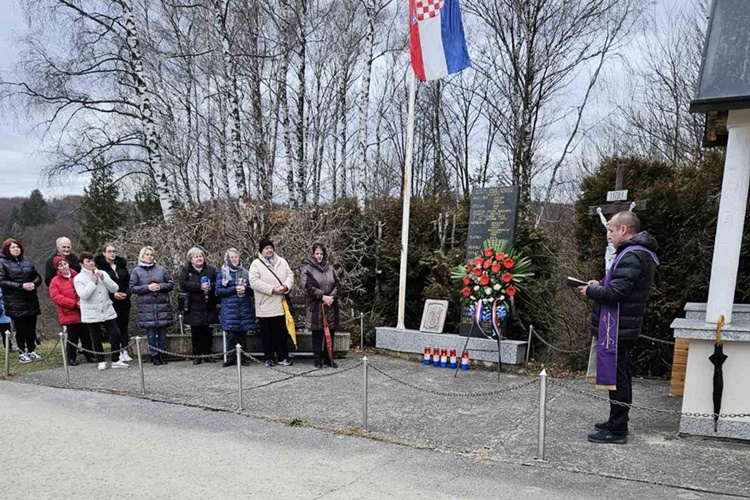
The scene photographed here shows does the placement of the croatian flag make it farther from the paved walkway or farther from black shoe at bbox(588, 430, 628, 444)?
black shoe at bbox(588, 430, 628, 444)

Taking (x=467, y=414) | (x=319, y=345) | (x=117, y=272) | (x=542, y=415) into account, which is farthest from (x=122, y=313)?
(x=542, y=415)

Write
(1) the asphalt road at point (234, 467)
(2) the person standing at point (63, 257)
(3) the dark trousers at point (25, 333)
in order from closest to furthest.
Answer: (1) the asphalt road at point (234, 467)
(2) the person standing at point (63, 257)
(3) the dark trousers at point (25, 333)

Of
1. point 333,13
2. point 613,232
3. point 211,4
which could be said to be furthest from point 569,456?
point 333,13

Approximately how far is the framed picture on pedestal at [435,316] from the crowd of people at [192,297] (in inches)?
73.1

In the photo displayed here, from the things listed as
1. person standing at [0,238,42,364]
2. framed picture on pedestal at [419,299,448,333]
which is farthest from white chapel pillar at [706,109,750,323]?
person standing at [0,238,42,364]

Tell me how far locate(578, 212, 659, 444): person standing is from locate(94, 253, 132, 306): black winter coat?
722cm

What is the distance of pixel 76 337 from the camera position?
9195 millimetres

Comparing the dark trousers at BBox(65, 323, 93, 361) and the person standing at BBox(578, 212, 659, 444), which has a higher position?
the person standing at BBox(578, 212, 659, 444)

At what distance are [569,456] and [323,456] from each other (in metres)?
2.15

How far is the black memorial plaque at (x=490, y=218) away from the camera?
9359 mm

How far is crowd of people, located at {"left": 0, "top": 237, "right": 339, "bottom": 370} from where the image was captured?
339 inches

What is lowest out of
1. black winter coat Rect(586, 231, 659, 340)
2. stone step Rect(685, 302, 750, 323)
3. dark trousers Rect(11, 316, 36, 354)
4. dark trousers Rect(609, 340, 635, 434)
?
dark trousers Rect(11, 316, 36, 354)

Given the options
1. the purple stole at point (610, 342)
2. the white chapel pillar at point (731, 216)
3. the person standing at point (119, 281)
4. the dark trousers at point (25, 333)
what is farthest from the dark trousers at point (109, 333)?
the white chapel pillar at point (731, 216)

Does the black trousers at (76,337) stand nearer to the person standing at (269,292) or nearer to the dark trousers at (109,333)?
the dark trousers at (109,333)
